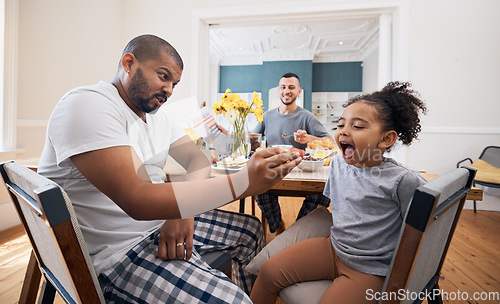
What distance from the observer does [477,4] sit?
2707 mm

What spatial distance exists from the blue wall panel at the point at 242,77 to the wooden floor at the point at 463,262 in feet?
19.3

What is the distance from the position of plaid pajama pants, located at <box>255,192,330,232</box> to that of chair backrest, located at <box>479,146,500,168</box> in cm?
225

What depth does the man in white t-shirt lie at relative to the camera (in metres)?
0.51

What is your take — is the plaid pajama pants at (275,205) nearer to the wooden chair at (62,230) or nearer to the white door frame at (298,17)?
the wooden chair at (62,230)

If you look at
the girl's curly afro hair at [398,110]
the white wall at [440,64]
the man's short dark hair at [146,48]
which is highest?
the white wall at [440,64]

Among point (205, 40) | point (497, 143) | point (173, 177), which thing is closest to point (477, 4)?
point (497, 143)

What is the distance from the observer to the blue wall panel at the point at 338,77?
277 inches

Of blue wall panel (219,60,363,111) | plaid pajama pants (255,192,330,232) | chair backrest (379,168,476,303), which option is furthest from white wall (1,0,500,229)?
blue wall panel (219,60,363,111)

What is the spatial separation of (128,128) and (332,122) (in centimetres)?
732

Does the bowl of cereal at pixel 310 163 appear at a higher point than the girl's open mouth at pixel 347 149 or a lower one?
lower

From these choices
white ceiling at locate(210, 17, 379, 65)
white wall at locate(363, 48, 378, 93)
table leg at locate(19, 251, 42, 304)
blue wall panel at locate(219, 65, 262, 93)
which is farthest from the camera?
blue wall panel at locate(219, 65, 262, 93)

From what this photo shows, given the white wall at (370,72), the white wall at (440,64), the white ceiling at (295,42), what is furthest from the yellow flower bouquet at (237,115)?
the white wall at (370,72)

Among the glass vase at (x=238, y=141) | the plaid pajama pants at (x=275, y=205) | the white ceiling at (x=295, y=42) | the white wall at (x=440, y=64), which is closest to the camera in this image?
the glass vase at (x=238, y=141)

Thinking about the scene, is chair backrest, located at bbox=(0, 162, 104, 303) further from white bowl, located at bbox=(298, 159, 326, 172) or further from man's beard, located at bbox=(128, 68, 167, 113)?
white bowl, located at bbox=(298, 159, 326, 172)
